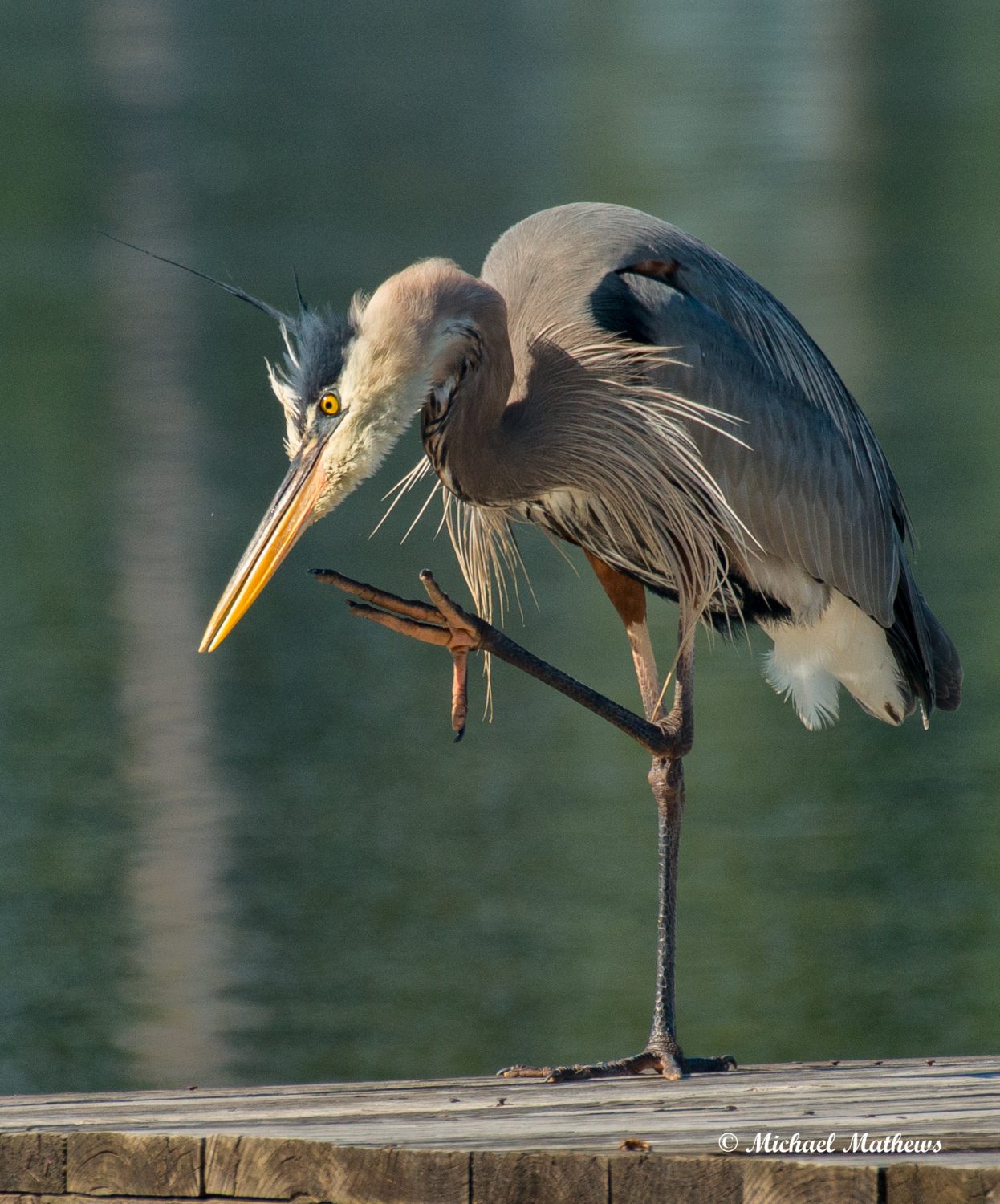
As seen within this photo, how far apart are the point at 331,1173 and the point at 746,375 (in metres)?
2.09

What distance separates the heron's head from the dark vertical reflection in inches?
101

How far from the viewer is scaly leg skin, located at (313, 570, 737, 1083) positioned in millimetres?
3396

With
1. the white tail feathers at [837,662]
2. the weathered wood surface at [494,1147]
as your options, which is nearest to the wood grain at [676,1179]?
the weathered wood surface at [494,1147]

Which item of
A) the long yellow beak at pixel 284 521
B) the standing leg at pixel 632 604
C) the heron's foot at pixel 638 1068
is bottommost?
the heron's foot at pixel 638 1068

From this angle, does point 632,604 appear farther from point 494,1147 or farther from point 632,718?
point 494,1147

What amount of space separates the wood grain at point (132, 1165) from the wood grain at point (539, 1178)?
1.14 ft

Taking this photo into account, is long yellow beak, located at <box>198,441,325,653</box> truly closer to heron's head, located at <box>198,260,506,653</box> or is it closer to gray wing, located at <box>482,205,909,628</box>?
heron's head, located at <box>198,260,506,653</box>

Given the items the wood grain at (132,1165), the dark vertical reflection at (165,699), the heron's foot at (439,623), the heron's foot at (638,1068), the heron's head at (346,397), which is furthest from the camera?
the dark vertical reflection at (165,699)

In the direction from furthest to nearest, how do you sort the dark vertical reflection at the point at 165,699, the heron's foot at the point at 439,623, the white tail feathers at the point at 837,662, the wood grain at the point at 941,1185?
the dark vertical reflection at the point at 165,699, the white tail feathers at the point at 837,662, the heron's foot at the point at 439,623, the wood grain at the point at 941,1185

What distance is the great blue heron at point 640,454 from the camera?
3.66 metres

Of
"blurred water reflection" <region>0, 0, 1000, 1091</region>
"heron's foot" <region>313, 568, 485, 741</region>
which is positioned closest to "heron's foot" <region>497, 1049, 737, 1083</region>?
"heron's foot" <region>313, 568, 485, 741</region>

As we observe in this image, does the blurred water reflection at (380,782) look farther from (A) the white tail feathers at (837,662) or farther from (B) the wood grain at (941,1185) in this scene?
(B) the wood grain at (941,1185)

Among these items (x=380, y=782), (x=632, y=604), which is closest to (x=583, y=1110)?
(x=632, y=604)

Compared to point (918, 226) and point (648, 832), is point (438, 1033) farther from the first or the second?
point (918, 226)
